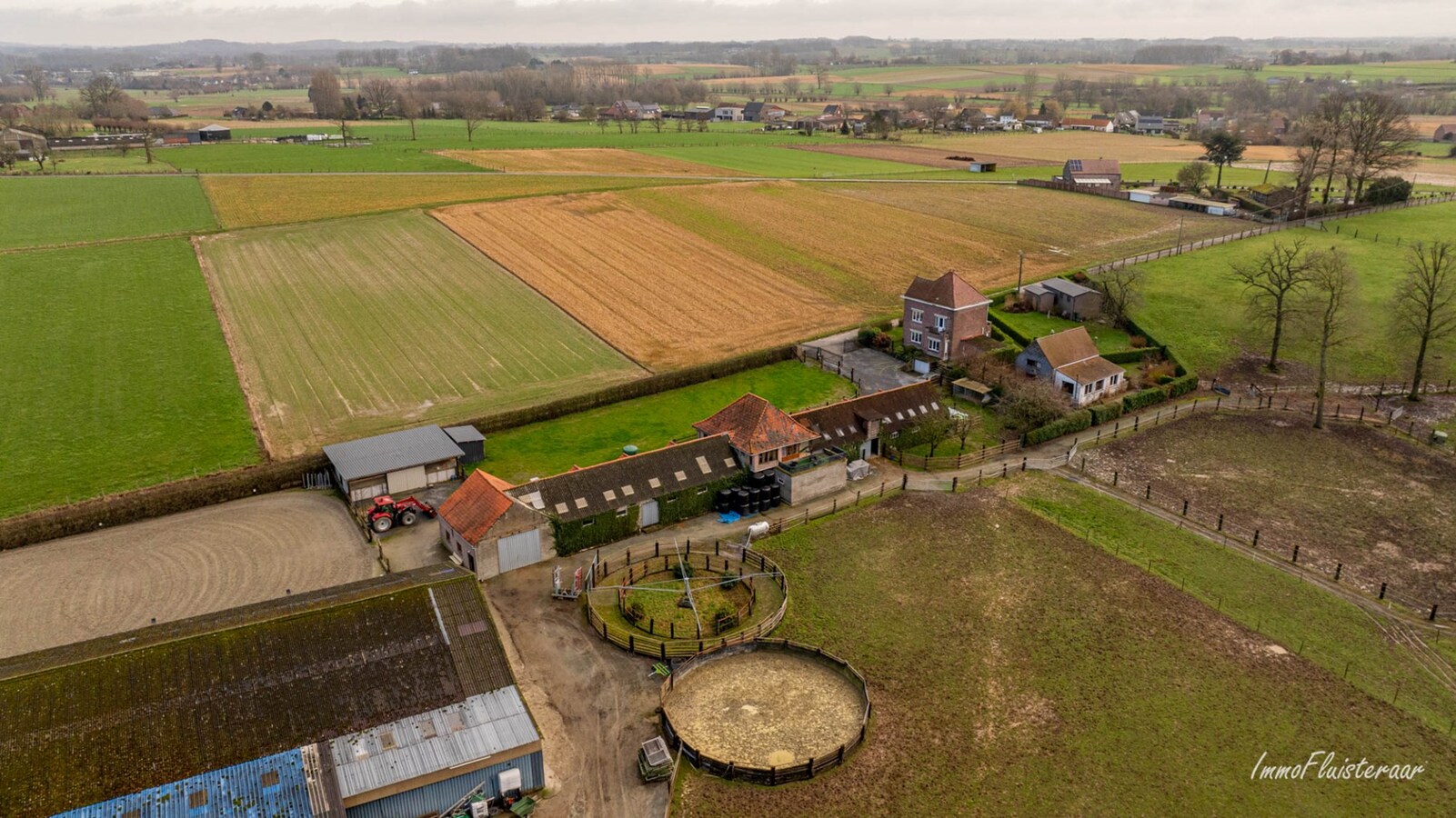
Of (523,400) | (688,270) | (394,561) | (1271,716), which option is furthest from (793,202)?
(1271,716)

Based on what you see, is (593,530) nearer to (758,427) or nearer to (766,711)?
(758,427)

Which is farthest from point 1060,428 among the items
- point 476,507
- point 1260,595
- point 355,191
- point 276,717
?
point 355,191

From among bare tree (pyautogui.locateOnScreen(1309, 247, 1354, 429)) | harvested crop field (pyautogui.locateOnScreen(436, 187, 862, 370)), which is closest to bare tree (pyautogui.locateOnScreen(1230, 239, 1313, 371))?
bare tree (pyautogui.locateOnScreen(1309, 247, 1354, 429))

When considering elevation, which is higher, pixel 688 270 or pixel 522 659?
pixel 688 270

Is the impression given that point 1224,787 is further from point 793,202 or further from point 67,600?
point 793,202

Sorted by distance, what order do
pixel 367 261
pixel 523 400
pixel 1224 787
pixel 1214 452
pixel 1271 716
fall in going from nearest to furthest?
pixel 1224 787
pixel 1271 716
pixel 1214 452
pixel 523 400
pixel 367 261
